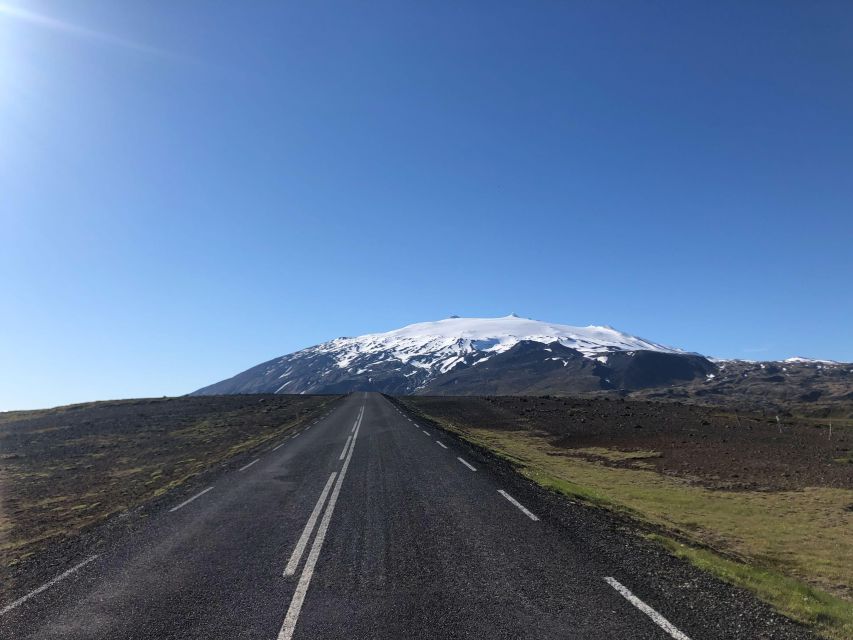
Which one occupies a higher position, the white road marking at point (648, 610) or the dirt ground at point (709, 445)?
the white road marking at point (648, 610)

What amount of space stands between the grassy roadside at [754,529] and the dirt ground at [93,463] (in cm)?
1429

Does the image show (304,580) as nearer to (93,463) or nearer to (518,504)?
(518,504)

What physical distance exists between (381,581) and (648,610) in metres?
4.07

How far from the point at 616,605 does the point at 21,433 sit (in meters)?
64.5

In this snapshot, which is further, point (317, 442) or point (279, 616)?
point (317, 442)

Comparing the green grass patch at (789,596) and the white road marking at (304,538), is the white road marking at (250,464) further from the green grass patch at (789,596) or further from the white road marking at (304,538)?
the green grass patch at (789,596)

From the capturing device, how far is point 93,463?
30797mm

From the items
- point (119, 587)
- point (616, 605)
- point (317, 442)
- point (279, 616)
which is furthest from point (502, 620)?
point (317, 442)

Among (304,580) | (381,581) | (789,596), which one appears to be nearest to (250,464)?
(304,580)

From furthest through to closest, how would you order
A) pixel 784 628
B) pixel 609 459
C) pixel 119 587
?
pixel 609 459 < pixel 119 587 < pixel 784 628

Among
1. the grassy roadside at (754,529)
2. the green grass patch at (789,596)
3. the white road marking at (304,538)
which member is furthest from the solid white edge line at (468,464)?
the green grass patch at (789,596)

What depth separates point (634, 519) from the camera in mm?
12672

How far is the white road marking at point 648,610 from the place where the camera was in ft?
19.8

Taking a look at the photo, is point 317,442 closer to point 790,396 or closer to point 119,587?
point 119,587
